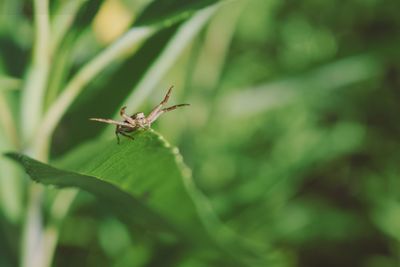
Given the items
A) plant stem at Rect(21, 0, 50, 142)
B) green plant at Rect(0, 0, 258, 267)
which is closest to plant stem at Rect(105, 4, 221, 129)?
green plant at Rect(0, 0, 258, 267)

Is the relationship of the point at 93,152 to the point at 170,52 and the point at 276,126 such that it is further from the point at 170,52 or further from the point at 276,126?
the point at 276,126

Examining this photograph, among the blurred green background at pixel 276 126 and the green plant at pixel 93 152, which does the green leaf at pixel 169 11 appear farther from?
the blurred green background at pixel 276 126

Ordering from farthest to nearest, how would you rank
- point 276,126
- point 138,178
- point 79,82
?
point 276,126
point 79,82
point 138,178

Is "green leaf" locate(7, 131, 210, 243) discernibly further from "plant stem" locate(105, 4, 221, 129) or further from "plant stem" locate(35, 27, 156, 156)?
"plant stem" locate(105, 4, 221, 129)

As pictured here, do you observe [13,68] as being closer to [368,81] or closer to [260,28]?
[260,28]

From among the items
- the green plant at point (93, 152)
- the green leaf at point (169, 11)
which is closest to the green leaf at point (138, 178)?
the green plant at point (93, 152)

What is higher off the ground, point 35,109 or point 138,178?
point 35,109

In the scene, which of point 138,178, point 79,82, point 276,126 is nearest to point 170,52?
point 79,82
